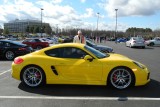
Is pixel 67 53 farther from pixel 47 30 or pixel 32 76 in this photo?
pixel 47 30

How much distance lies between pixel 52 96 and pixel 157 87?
3082mm

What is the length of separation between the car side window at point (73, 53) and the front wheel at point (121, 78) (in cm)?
102

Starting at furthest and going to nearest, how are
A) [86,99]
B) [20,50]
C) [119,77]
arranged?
[20,50], [119,77], [86,99]

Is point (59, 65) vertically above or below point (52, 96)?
above

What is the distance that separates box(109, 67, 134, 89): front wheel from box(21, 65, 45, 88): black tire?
6.47 ft

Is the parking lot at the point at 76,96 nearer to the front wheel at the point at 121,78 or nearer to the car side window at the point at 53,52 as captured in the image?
the front wheel at the point at 121,78

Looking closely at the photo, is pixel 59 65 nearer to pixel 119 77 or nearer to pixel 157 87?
pixel 119 77

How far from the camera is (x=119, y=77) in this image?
7551mm

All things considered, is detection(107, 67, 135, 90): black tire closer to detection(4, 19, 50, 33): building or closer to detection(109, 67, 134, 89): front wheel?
detection(109, 67, 134, 89): front wheel

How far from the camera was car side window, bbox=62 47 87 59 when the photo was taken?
7809mm

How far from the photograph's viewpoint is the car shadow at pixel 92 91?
7.02m

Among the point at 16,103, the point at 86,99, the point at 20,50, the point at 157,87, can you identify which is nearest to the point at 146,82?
the point at 157,87

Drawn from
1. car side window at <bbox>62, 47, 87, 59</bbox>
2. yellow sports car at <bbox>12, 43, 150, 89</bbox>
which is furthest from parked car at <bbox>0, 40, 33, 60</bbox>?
car side window at <bbox>62, 47, 87, 59</bbox>

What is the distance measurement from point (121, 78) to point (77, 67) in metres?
1.25
